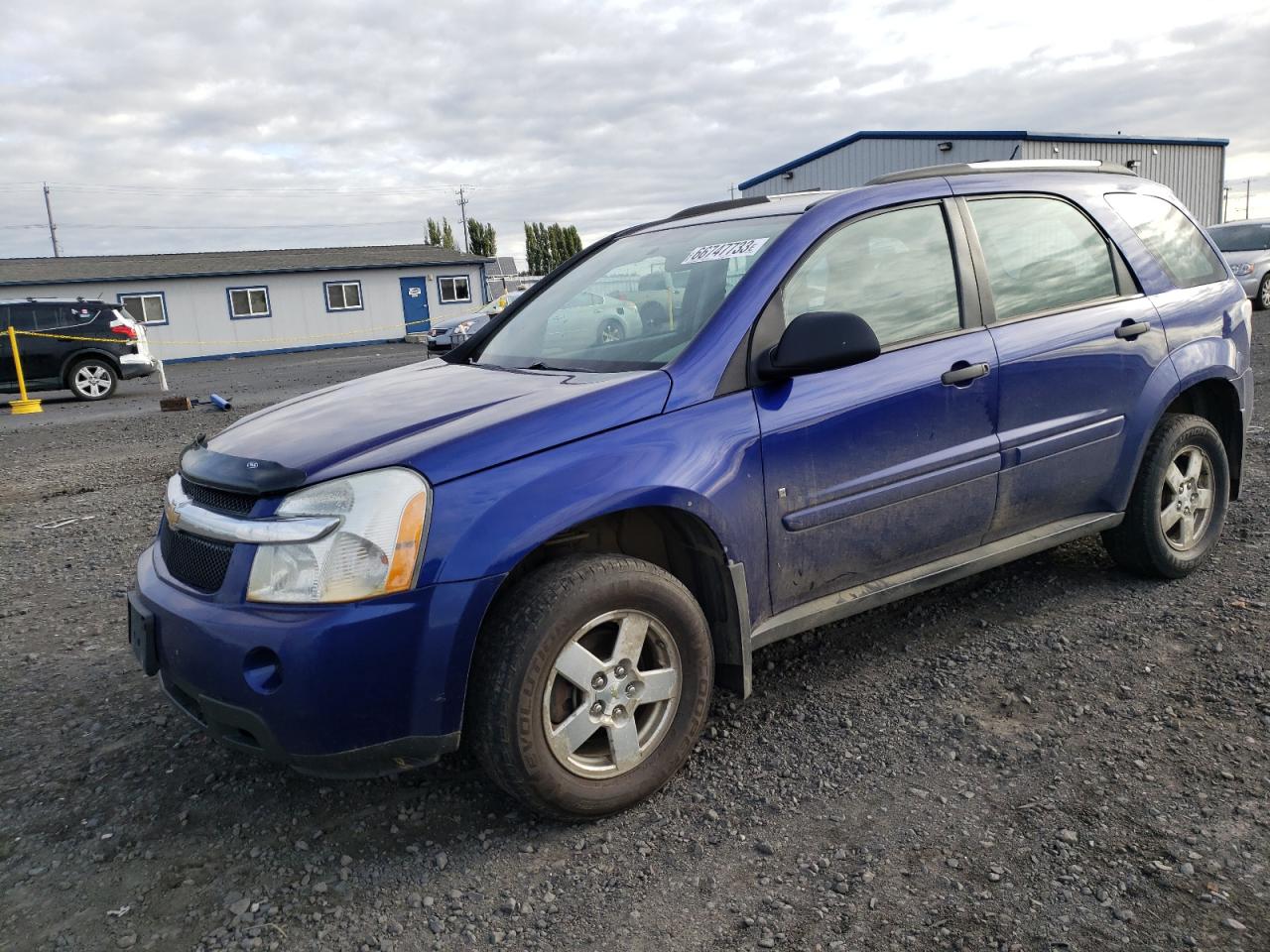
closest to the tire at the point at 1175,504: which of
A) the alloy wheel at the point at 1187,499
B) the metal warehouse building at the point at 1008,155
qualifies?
the alloy wheel at the point at 1187,499

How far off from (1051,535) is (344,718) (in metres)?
2.75

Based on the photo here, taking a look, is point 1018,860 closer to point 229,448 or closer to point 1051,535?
point 1051,535

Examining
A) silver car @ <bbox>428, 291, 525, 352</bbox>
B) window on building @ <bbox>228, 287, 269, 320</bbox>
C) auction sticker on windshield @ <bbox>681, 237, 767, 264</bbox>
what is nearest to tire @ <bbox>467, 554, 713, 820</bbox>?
auction sticker on windshield @ <bbox>681, 237, 767, 264</bbox>

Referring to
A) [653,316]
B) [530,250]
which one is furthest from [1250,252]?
[530,250]

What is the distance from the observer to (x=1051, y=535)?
376 centimetres

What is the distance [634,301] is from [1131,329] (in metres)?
2.00

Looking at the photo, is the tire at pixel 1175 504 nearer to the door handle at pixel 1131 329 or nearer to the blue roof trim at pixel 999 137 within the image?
the door handle at pixel 1131 329

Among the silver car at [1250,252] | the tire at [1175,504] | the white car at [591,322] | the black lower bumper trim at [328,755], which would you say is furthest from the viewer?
the silver car at [1250,252]

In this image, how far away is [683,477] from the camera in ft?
8.97

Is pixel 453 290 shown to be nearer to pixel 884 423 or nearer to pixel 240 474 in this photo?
pixel 884 423

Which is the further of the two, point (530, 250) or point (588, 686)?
point (530, 250)

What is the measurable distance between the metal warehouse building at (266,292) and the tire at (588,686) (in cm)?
3403

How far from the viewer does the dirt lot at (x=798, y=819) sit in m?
2.28

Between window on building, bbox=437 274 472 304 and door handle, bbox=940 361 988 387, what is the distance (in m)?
37.5
